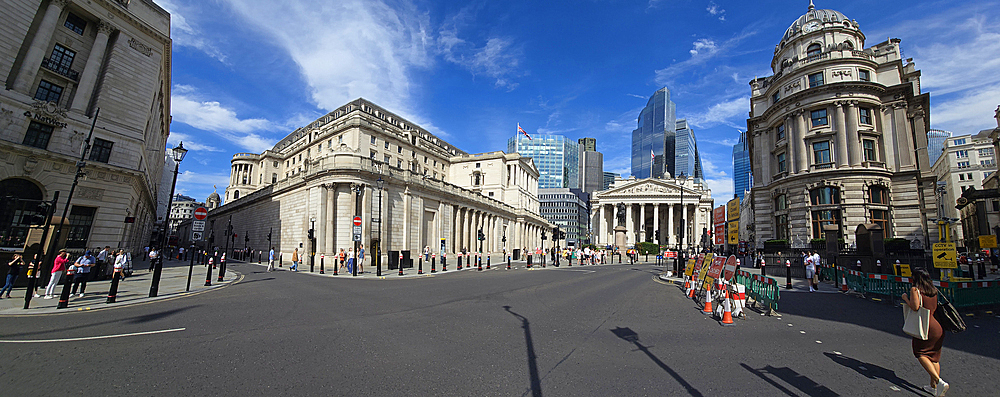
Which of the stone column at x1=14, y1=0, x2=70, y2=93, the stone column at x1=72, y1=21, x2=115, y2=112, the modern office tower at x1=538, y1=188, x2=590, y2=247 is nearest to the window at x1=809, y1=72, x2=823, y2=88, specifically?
the stone column at x1=72, y1=21, x2=115, y2=112

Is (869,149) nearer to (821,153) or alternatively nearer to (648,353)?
(821,153)

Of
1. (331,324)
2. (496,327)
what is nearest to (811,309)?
(496,327)

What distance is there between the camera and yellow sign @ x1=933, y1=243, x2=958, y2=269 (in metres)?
14.7

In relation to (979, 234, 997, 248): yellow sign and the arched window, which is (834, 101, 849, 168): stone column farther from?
(979, 234, 997, 248): yellow sign

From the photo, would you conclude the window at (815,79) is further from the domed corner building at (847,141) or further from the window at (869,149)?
the window at (869,149)

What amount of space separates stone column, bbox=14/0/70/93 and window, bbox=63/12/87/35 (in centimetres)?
119

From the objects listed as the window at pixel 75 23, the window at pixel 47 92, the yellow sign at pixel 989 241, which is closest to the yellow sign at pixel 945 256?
the yellow sign at pixel 989 241

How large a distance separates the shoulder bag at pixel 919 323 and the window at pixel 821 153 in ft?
116

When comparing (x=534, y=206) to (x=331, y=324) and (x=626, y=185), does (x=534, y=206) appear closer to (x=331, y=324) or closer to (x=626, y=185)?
(x=626, y=185)

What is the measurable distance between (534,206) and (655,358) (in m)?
69.8

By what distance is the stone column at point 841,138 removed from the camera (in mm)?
31391

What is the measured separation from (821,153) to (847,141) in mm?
1885

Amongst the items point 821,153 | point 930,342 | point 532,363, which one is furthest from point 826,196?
point 532,363

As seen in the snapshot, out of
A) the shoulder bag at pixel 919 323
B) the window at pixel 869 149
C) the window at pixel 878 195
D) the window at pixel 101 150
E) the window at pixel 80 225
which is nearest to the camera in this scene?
the shoulder bag at pixel 919 323
